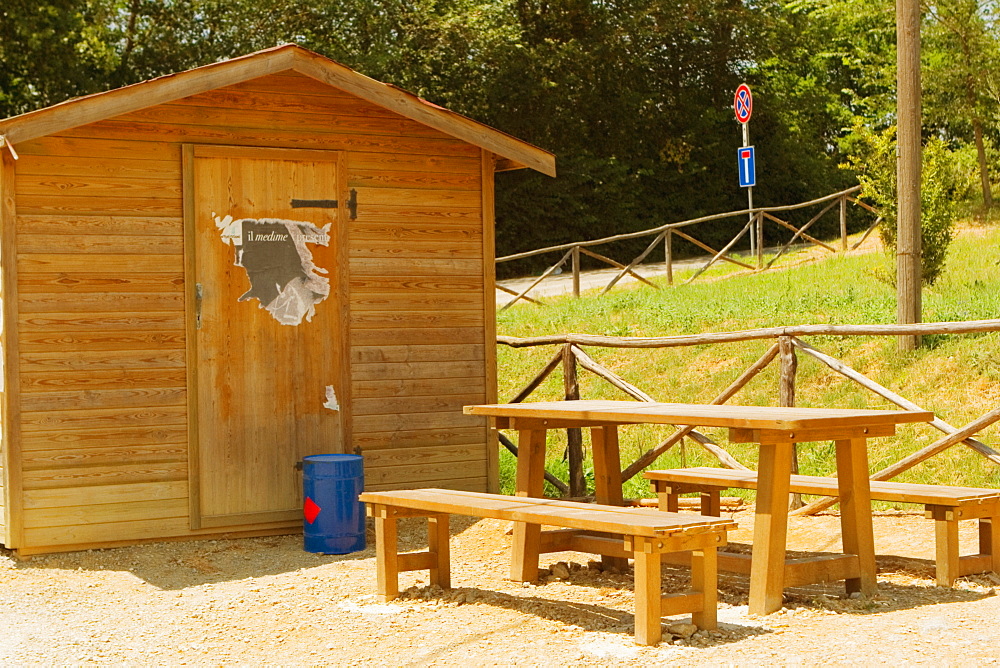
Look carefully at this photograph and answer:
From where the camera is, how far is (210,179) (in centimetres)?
711

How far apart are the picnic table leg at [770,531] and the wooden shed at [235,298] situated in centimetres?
323

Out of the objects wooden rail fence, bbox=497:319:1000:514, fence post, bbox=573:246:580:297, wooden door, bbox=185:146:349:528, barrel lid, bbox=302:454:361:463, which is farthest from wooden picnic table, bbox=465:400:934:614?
fence post, bbox=573:246:580:297

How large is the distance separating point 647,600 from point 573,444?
14.1ft

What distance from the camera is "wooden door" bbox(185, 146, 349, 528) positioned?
706 centimetres

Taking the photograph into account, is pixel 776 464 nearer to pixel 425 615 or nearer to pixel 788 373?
pixel 425 615

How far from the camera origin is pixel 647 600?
14.9 ft

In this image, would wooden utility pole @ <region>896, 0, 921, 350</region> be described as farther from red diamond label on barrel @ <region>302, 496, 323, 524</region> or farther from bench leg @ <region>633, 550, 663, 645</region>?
bench leg @ <region>633, 550, 663, 645</region>

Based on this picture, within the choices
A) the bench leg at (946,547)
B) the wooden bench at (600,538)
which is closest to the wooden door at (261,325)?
the wooden bench at (600,538)

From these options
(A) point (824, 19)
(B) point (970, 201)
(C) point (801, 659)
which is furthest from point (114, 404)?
(A) point (824, 19)

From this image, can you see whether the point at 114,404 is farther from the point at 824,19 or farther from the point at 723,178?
the point at 824,19

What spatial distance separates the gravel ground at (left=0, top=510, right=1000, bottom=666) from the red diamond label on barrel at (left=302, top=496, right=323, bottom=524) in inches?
8.3

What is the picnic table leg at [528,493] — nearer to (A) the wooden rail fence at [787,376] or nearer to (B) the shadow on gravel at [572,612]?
(B) the shadow on gravel at [572,612]

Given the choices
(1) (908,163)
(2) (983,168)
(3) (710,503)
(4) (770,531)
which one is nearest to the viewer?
(4) (770,531)

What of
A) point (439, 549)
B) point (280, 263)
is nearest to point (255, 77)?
point (280, 263)
